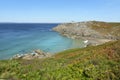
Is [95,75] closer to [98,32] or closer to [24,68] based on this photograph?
[24,68]

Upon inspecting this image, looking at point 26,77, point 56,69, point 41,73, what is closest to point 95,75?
point 56,69

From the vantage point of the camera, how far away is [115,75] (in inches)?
569

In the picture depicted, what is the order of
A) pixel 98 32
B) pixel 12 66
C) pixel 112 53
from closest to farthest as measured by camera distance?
pixel 12 66 < pixel 112 53 < pixel 98 32

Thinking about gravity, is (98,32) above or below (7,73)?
below

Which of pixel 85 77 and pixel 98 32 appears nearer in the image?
pixel 85 77

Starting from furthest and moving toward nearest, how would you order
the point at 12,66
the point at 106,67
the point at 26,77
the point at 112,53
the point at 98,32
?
the point at 98,32 < the point at 112,53 < the point at 12,66 < the point at 106,67 < the point at 26,77

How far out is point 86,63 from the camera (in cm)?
1666

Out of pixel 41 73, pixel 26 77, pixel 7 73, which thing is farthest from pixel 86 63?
pixel 7 73

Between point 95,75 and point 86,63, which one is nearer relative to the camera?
point 95,75

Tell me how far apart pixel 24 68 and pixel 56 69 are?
2.51 m

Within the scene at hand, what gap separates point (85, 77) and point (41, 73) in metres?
3.20

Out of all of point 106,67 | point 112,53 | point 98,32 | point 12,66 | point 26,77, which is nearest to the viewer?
point 26,77

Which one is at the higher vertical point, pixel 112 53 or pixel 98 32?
pixel 112 53

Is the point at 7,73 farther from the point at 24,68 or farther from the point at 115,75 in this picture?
the point at 115,75
